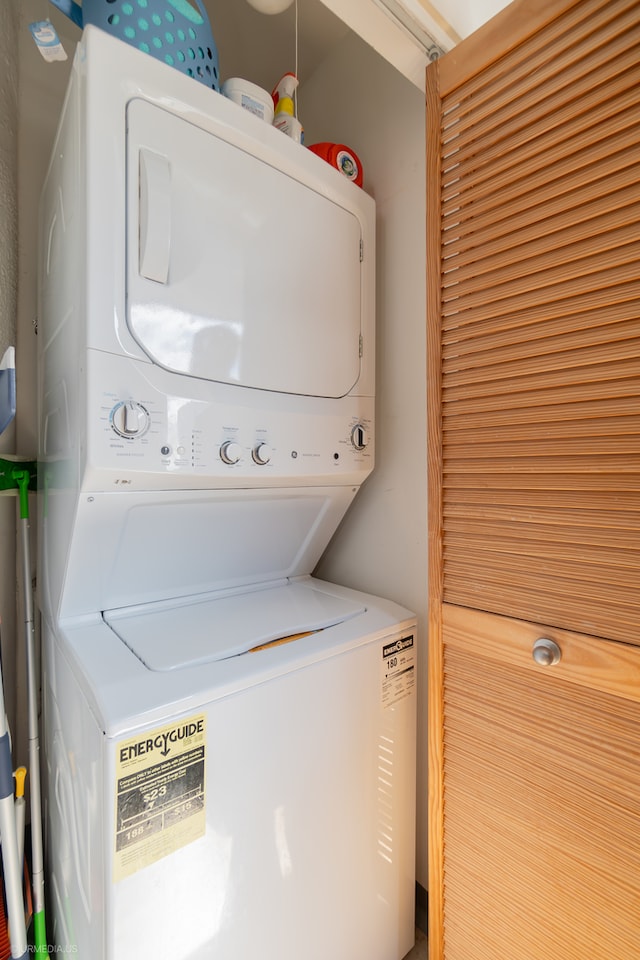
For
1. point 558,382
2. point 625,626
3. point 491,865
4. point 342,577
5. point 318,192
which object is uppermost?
point 318,192

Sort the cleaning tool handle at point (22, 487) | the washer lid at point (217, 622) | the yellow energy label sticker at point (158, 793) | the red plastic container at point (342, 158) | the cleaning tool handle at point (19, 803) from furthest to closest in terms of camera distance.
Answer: the red plastic container at point (342, 158), the cleaning tool handle at point (22, 487), the cleaning tool handle at point (19, 803), the washer lid at point (217, 622), the yellow energy label sticker at point (158, 793)

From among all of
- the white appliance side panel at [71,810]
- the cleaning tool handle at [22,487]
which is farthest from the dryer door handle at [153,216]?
the white appliance side panel at [71,810]

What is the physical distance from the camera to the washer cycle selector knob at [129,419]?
1054 millimetres

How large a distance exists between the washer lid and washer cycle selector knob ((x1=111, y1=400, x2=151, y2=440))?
530mm

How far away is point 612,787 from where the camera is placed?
96cm

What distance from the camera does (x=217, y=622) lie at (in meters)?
1.34

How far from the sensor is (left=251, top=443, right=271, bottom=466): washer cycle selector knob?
4.29 feet

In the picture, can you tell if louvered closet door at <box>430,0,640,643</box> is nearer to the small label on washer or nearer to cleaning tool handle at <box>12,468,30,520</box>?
the small label on washer

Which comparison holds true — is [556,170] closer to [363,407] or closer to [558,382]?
[558,382]

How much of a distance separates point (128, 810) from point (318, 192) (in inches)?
66.4

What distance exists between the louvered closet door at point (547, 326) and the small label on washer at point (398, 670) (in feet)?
1.02

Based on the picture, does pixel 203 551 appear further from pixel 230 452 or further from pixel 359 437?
pixel 359 437

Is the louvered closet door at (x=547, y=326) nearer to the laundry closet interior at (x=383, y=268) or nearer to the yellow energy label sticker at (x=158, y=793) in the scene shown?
the laundry closet interior at (x=383, y=268)

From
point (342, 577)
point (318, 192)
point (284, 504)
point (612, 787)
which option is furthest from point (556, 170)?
point (342, 577)
